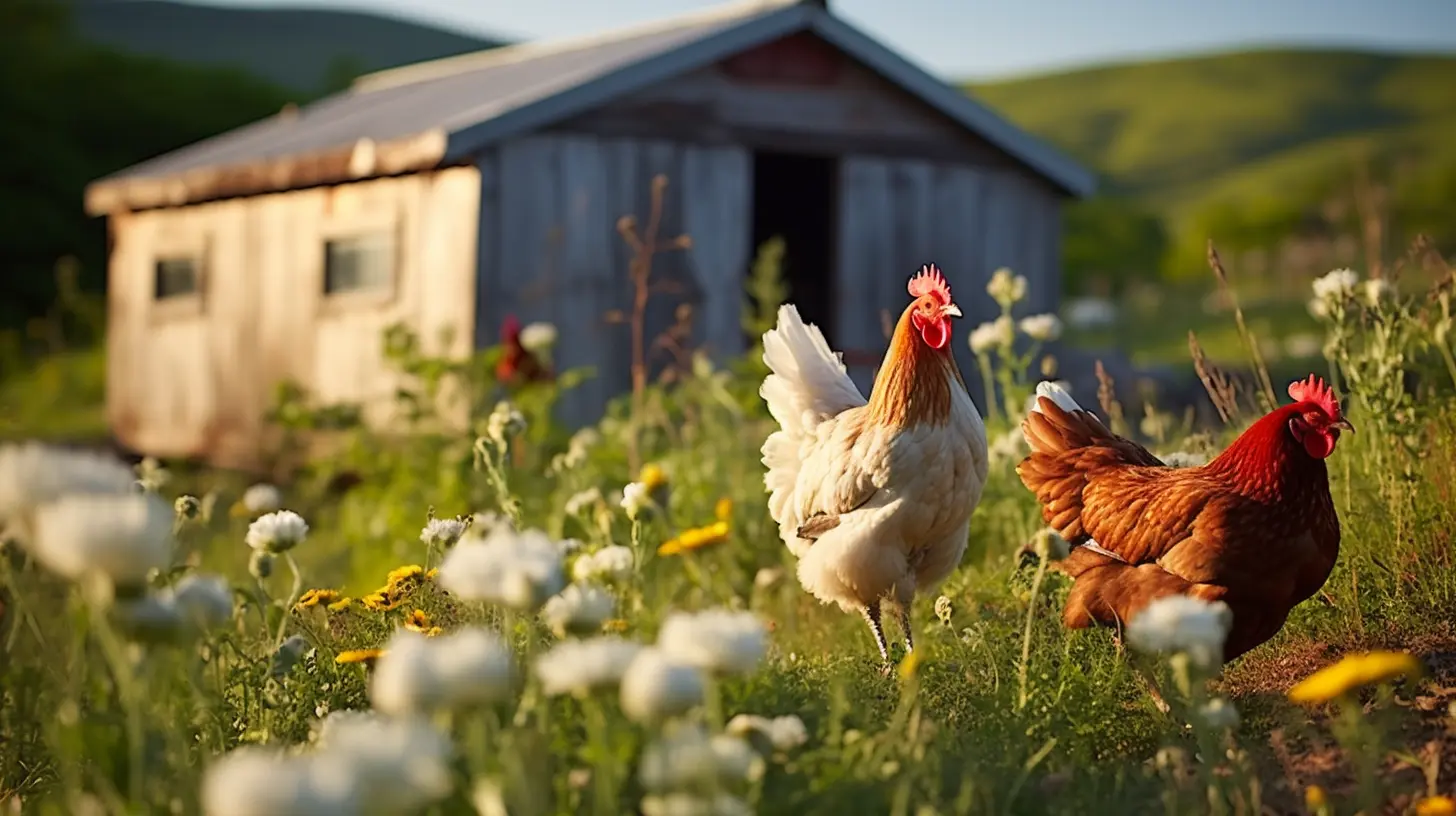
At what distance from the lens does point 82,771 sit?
341 centimetres

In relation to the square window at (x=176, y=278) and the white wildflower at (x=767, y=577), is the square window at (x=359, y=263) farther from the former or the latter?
the white wildflower at (x=767, y=577)

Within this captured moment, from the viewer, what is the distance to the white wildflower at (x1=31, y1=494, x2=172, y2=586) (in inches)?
79.9

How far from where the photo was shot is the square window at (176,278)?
12.7 meters

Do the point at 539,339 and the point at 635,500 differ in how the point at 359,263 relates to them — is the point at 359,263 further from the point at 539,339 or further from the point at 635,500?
the point at 635,500

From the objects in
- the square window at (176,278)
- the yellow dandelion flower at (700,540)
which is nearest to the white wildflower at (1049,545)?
the yellow dandelion flower at (700,540)

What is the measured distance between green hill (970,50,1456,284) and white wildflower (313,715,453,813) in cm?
6796

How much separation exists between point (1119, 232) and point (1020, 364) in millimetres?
52673

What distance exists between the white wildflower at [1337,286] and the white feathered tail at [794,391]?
58.9 inches

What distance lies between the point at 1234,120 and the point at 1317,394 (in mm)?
106934

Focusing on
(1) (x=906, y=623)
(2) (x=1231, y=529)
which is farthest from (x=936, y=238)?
(2) (x=1231, y=529)

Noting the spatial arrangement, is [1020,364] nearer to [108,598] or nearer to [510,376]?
[510,376]

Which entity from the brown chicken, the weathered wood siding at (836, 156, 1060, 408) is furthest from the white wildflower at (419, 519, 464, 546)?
the weathered wood siding at (836, 156, 1060, 408)

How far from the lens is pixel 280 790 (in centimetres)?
175

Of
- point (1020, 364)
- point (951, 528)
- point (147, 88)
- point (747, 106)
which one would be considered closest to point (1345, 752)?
point (951, 528)
